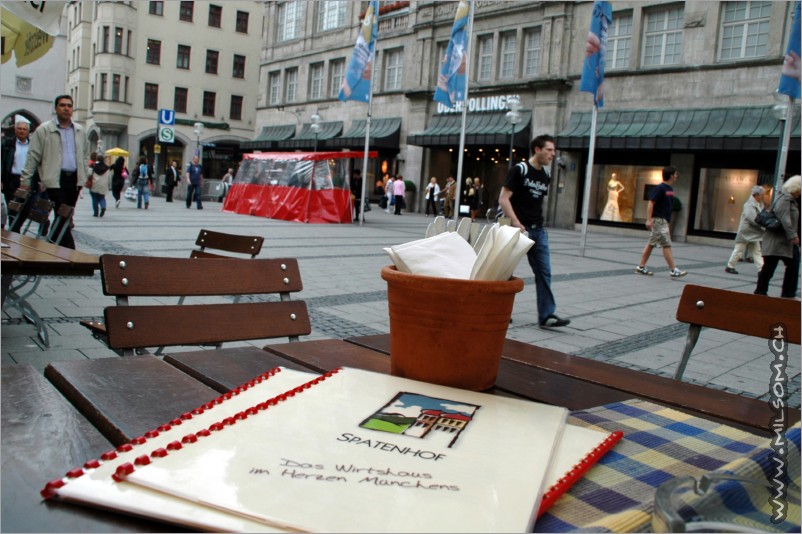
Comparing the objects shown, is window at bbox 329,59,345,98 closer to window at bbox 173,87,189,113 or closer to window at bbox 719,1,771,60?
window at bbox 173,87,189,113

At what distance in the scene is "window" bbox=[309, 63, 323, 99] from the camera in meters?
35.8

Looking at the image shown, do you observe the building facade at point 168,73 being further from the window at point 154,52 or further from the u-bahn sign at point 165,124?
the u-bahn sign at point 165,124

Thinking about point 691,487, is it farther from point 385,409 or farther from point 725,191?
point 725,191

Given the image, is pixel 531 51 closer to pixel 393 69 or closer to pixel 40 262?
pixel 393 69

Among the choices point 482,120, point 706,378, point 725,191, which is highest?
point 482,120

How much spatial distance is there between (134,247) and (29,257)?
717 centimetres

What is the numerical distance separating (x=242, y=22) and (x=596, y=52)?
3947 cm

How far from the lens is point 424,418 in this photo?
1.12 metres

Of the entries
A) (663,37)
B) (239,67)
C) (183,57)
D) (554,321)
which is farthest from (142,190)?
(239,67)

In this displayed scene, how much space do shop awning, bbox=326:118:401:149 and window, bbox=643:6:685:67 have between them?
1151 centimetres

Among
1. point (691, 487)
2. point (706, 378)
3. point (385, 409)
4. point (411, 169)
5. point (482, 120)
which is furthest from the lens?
point (411, 169)

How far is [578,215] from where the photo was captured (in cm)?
2461

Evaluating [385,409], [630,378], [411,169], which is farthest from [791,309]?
[411,169]

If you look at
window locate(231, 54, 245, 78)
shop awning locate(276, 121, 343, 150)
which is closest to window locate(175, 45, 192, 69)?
window locate(231, 54, 245, 78)
